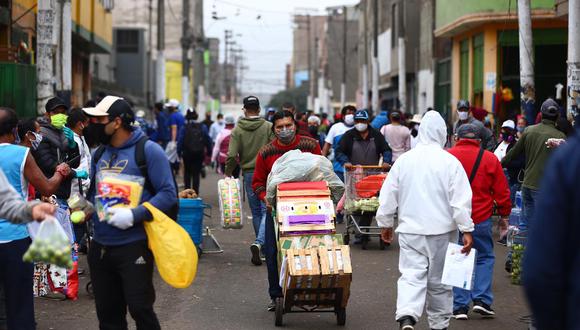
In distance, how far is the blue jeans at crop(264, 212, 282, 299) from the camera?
9.58 metres

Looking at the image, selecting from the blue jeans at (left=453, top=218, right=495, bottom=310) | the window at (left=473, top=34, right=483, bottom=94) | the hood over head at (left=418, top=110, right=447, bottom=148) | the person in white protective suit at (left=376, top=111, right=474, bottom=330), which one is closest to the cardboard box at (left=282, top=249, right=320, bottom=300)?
the person in white protective suit at (left=376, top=111, right=474, bottom=330)

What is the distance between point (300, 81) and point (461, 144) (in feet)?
547

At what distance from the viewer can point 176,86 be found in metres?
78.2

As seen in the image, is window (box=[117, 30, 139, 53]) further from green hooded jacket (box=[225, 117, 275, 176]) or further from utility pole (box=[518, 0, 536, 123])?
green hooded jacket (box=[225, 117, 275, 176])

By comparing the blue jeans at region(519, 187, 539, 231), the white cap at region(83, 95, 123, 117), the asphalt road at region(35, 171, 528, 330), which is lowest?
the asphalt road at region(35, 171, 528, 330)

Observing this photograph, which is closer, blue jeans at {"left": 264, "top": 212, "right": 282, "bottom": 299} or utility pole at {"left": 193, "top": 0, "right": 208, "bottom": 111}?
blue jeans at {"left": 264, "top": 212, "right": 282, "bottom": 299}

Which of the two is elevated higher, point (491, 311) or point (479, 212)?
point (479, 212)

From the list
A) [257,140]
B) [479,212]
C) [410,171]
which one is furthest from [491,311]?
[257,140]

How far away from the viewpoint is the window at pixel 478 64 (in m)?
30.2

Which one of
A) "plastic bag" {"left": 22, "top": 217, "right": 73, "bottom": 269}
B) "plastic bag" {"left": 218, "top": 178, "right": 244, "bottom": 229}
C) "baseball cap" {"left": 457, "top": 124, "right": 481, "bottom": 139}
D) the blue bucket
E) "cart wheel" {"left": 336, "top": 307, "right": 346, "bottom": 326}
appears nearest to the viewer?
"plastic bag" {"left": 22, "top": 217, "right": 73, "bottom": 269}

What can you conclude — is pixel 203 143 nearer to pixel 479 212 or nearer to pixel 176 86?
pixel 479 212

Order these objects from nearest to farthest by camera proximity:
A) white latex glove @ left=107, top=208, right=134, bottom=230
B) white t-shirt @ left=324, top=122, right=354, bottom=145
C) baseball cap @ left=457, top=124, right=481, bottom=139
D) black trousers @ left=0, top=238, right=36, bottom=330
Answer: white latex glove @ left=107, top=208, right=134, bottom=230 < black trousers @ left=0, top=238, right=36, bottom=330 < baseball cap @ left=457, top=124, right=481, bottom=139 < white t-shirt @ left=324, top=122, right=354, bottom=145

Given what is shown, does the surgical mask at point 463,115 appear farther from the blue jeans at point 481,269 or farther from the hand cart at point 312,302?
the hand cart at point 312,302

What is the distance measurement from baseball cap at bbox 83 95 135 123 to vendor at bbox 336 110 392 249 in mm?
8288
